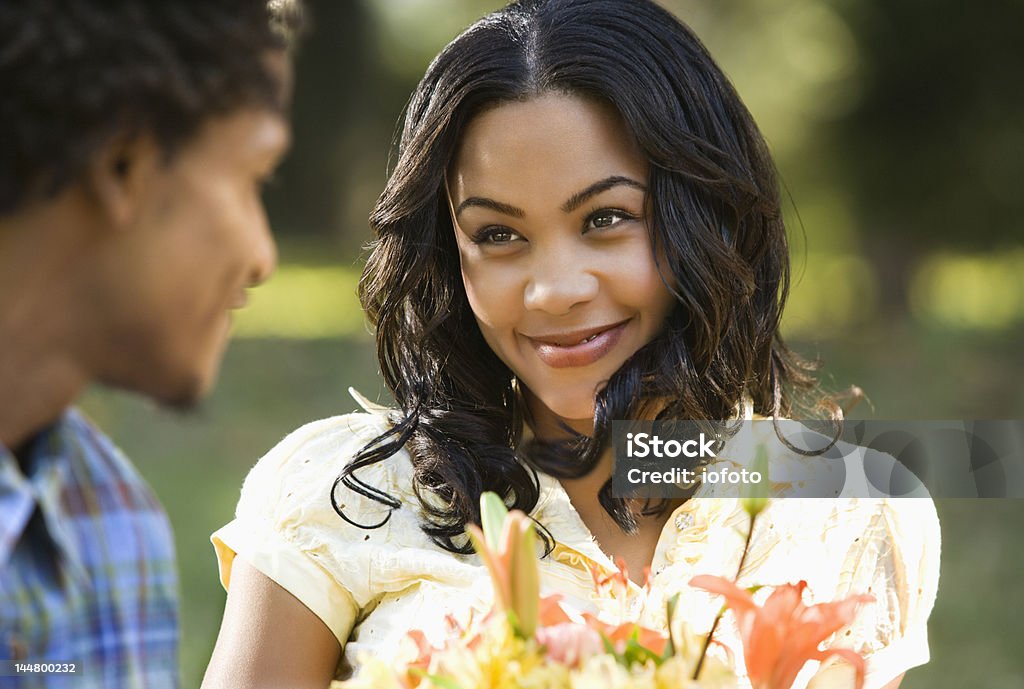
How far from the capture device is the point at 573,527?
2.07 metres

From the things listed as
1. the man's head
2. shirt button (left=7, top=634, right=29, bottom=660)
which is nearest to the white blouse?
shirt button (left=7, top=634, right=29, bottom=660)

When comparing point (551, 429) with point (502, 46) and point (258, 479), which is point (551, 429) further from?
point (502, 46)

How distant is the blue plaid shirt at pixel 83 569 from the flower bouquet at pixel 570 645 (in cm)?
21

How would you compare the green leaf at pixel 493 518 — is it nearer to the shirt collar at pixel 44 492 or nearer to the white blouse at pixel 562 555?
the shirt collar at pixel 44 492

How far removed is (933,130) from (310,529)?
26.9 ft

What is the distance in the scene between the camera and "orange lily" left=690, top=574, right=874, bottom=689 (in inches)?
45.5

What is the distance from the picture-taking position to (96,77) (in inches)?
39.0

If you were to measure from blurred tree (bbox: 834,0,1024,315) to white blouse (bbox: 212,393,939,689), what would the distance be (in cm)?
769

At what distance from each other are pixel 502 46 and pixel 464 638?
1.13m

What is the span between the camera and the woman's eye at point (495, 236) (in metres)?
1.97

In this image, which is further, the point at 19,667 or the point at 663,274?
the point at 663,274

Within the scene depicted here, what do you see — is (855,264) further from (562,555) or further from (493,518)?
(493,518)

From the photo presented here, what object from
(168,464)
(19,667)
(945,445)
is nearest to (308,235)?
(168,464)
